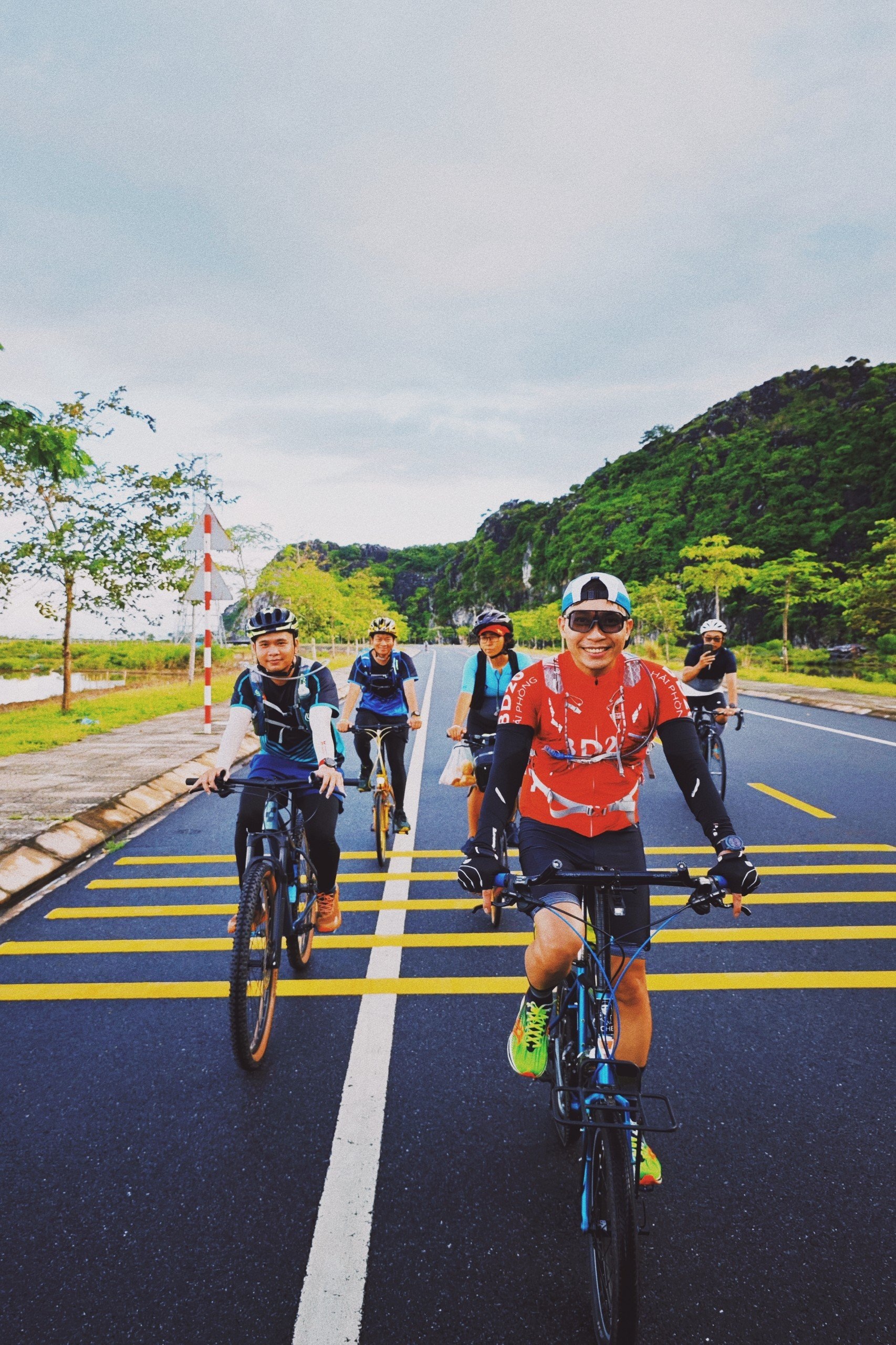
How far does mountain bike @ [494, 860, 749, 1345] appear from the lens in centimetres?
167

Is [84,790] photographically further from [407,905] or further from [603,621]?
[603,621]

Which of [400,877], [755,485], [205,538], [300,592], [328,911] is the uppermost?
[755,485]

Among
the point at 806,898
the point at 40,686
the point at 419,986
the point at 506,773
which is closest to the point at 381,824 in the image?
the point at 419,986

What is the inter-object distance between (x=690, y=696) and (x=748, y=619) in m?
58.6

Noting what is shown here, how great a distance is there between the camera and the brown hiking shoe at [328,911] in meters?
4.12

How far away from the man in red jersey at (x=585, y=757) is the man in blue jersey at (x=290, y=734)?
4.75ft

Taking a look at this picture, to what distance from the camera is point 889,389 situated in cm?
7988

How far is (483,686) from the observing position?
210 inches

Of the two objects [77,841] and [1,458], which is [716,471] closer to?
[1,458]

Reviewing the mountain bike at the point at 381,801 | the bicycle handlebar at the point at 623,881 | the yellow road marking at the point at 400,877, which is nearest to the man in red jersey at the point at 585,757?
the bicycle handlebar at the point at 623,881

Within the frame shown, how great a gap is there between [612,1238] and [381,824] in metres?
4.31

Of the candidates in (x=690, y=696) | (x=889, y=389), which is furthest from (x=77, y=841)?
(x=889, y=389)

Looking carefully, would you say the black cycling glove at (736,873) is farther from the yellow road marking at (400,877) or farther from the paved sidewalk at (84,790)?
the paved sidewalk at (84,790)

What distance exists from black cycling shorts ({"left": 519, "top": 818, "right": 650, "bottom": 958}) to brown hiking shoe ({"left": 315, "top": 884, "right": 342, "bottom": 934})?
1.89m
